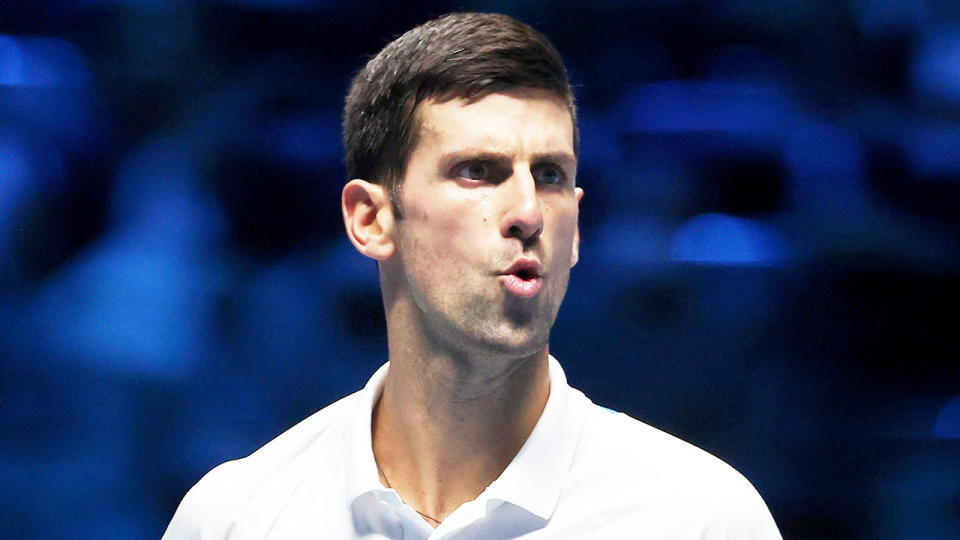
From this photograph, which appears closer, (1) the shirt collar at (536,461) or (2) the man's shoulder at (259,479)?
(1) the shirt collar at (536,461)

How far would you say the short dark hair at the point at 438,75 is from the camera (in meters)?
1.82

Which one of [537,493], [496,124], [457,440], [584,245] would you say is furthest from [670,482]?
[584,245]

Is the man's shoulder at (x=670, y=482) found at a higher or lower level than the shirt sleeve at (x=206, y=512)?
higher

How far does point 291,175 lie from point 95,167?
46cm

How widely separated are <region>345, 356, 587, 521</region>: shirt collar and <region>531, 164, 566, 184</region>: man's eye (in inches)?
11.5

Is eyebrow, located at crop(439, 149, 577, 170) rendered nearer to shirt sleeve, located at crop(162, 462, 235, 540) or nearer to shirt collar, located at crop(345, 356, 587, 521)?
shirt collar, located at crop(345, 356, 587, 521)

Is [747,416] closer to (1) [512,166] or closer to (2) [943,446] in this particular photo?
(2) [943,446]

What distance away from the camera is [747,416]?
277 centimetres

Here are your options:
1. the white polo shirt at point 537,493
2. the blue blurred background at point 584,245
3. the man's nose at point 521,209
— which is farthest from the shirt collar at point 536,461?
the blue blurred background at point 584,245

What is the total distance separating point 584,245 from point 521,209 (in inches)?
41.9

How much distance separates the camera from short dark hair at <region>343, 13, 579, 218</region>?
1.82 metres

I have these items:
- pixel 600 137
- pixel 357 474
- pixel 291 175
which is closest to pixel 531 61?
pixel 357 474

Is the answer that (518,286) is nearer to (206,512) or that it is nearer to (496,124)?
(496,124)

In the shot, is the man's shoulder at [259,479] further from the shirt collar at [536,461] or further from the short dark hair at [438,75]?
the short dark hair at [438,75]
